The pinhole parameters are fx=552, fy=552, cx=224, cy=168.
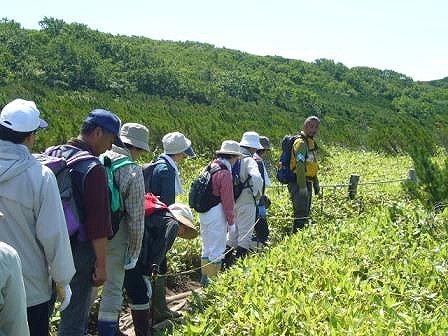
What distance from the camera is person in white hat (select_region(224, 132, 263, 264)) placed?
17.3 feet

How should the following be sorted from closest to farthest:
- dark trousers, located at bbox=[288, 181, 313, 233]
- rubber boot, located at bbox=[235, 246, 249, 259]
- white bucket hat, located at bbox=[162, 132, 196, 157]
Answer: white bucket hat, located at bbox=[162, 132, 196, 157] → rubber boot, located at bbox=[235, 246, 249, 259] → dark trousers, located at bbox=[288, 181, 313, 233]

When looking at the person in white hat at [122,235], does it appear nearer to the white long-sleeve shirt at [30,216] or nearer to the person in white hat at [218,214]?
the white long-sleeve shirt at [30,216]

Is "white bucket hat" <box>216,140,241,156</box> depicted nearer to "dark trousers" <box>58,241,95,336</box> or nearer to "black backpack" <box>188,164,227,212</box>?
"black backpack" <box>188,164,227,212</box>

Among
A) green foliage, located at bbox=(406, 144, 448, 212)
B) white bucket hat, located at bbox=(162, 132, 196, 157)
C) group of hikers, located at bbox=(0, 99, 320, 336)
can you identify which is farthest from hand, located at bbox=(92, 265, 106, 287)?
green foliage, located at bbox=(406, 144, 448, 212)

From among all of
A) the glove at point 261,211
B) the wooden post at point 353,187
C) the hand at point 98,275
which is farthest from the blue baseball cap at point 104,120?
the wooden post at point 353,187

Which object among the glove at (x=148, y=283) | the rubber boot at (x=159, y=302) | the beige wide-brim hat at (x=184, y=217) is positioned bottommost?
the rubber boot at (x=159, y=302)

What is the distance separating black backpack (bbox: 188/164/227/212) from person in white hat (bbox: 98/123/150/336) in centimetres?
124

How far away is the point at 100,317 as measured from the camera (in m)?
3.43

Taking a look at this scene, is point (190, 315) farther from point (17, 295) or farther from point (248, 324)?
point (17, 295)

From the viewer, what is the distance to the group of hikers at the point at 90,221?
2.43 metres

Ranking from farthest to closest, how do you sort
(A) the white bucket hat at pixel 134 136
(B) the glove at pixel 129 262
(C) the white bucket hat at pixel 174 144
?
1. (C) the white bucket hat at pixel 174 144
2. (A) the white bucket hat at pixel 134 136
3. (B) the glove at pixel 129 262

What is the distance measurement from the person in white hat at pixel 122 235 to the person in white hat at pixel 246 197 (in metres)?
1.92

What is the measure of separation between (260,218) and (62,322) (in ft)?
10.2

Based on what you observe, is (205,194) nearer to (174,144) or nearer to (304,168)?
(174,144)
